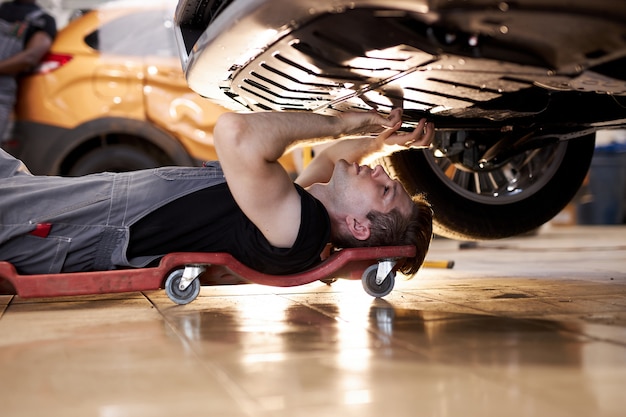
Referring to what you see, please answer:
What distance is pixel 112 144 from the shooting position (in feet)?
14.0

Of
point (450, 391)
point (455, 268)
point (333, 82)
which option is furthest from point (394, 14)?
point (455, 268)

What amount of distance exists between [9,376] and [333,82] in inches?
41.2

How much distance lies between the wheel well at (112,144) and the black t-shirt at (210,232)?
7.35 ft

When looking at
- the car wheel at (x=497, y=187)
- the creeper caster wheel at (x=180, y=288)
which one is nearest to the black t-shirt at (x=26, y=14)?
the car wheel at (x=497, y=187)

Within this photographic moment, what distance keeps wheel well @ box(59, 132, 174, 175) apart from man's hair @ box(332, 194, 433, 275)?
2.29 m

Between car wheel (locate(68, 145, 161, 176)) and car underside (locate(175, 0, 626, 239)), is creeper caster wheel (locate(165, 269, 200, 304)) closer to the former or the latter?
car underside (locate(175, 0, 626, 239))

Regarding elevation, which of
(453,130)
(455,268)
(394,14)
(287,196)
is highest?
(394,14)

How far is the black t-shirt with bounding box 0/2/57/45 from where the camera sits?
→ 13.2ft

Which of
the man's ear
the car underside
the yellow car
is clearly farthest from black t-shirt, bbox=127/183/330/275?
the yellow car

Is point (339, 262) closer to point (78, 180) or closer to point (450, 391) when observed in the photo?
point (78, 180)

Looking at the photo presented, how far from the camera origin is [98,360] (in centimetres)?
138

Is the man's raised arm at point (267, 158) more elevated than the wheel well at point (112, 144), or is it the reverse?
the wheel well at point (112, 144)

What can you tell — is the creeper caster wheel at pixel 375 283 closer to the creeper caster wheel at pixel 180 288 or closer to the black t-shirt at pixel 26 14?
the creeper caster wheel at pixel 180 288

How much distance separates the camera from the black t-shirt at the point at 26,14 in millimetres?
4027
